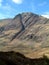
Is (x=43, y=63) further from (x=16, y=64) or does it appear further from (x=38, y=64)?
(x=16, y=64)

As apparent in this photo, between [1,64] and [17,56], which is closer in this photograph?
[1,64]

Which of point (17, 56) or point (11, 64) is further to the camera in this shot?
point (17, 56)

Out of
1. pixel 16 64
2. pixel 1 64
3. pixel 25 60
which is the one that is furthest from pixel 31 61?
pixel 1 64

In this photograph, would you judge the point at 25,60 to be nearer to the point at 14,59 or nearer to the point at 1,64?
the point at 14,59

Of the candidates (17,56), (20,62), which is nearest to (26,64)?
(20,62)

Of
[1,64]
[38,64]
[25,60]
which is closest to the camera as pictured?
[1,64]

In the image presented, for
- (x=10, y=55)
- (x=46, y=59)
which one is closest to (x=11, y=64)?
(x=10, y=55)

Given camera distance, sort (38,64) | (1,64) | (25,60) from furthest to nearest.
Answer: (25,60)
(38,64)
(1,64)
